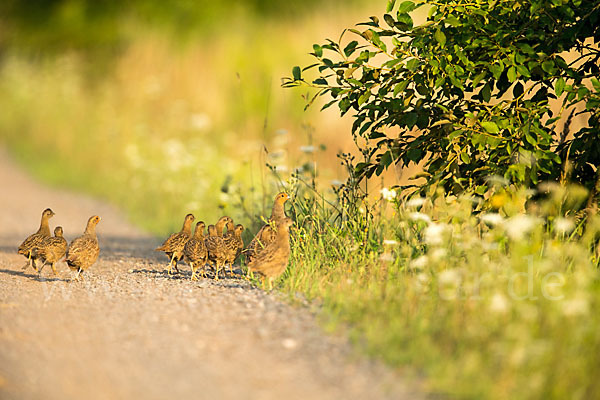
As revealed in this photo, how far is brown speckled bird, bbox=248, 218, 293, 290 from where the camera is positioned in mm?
6582

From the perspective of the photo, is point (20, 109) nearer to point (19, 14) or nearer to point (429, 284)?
point (19, 14)

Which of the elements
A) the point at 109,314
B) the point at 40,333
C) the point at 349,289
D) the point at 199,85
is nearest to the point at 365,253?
the point at 349,289

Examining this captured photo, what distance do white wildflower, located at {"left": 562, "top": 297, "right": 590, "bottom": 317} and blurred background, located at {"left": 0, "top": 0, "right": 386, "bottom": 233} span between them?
17.9ft

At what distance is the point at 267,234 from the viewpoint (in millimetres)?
7379

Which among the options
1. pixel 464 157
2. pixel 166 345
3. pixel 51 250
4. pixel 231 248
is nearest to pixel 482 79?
pixel 464 157

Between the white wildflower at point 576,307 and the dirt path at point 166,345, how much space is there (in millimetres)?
899

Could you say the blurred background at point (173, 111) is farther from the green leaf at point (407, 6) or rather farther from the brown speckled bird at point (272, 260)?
the green leaf at point (407, 6)

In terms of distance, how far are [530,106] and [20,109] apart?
671 inches

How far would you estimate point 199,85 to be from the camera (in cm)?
1805

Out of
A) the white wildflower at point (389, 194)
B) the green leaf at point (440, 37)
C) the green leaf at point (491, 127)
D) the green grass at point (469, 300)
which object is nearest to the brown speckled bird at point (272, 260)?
the green grass at point (469, 300)

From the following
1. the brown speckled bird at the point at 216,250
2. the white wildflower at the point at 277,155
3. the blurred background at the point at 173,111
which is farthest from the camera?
the blurred background at the point at 173,111

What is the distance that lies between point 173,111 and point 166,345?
12.0m

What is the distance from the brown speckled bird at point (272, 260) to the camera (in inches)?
259

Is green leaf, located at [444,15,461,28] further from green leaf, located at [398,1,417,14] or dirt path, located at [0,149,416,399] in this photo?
dirt path, located at [0,149,416,399]
